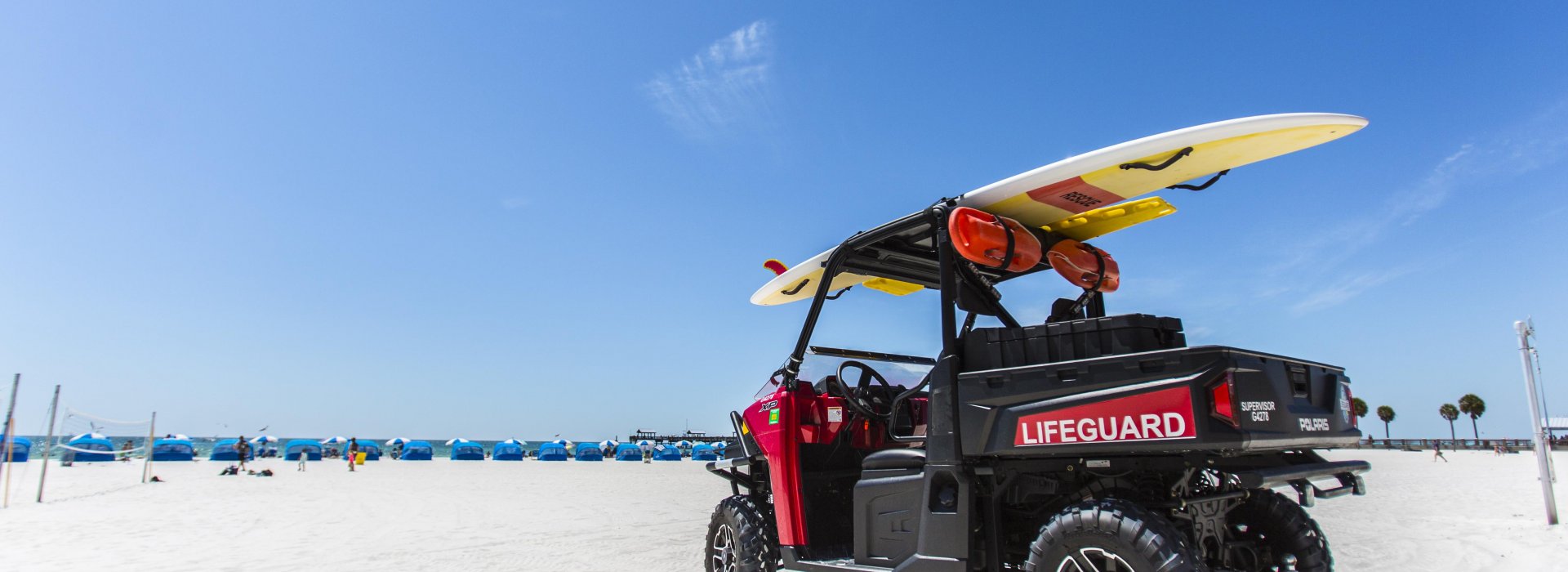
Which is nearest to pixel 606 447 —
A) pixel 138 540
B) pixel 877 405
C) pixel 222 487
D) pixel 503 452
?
pixel 503 452

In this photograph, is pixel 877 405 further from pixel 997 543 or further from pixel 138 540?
pixel 138 540

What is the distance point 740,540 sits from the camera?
546 cm

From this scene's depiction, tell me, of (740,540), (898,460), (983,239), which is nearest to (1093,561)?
(898,460)

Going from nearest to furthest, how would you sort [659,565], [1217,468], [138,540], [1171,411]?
1. [1171,411]
2. [1217,468]
3. [659,565]
4. [138,540]

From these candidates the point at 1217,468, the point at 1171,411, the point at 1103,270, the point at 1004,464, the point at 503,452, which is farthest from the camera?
the point at 503,452

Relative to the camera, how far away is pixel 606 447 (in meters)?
62.2

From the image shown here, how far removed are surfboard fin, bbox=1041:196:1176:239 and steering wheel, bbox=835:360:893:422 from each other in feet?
5.49

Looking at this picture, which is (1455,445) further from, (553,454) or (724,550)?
(724,550)

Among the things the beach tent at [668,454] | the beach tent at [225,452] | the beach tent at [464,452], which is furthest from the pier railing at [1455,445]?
the beach tent at [225,452]

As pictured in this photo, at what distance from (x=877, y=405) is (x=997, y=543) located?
76.6 inches

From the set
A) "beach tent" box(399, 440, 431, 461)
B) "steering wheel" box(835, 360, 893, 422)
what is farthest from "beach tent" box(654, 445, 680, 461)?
"steering wheel" box(835, 360, 893, 422)

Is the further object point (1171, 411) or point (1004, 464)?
point (1004, 464)

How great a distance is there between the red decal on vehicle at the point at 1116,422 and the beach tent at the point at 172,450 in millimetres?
52265

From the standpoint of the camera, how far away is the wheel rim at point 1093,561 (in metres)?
3.14
